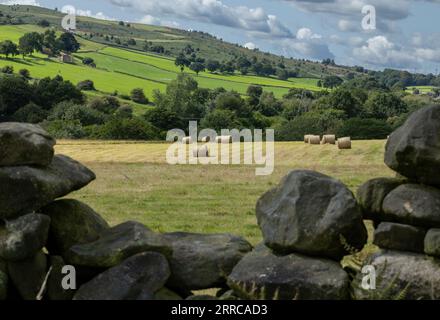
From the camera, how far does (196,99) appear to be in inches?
5094

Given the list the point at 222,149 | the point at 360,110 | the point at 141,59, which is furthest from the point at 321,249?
the point at 141,59

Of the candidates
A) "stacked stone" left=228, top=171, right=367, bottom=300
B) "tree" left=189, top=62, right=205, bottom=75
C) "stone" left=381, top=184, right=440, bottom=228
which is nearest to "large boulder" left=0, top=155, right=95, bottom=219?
"stacked stone" left=228, top=171, right=367, bottom=300

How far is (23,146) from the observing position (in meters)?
9.43

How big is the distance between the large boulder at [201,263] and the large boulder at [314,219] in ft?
2.48

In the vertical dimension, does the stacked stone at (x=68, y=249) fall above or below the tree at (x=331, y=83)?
below

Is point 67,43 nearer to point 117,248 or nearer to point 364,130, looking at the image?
point 364,130

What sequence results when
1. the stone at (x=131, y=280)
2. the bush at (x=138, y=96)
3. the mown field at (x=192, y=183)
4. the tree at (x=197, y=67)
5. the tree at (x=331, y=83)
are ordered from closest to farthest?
the stone at (x=131, y=280) < the mown field at (x=192, y=183) < the bush at (x=138, y=96) < the tree at (x=331, y=83) < the tree at (x=197, y=67)

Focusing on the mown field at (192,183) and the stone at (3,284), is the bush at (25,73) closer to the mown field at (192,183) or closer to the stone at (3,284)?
the mown field at (192,183)

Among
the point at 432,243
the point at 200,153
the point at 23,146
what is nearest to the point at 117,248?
the point at 23,146

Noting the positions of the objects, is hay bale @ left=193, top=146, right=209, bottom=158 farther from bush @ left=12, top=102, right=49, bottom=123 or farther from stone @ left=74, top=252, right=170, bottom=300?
bush @ left=12, top=102, right=49, bottom=123

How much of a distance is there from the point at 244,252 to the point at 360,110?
99.0 metres

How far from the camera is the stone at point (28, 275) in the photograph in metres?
9.32

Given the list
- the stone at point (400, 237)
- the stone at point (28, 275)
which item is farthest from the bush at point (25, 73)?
the stone at point (400, 237)
